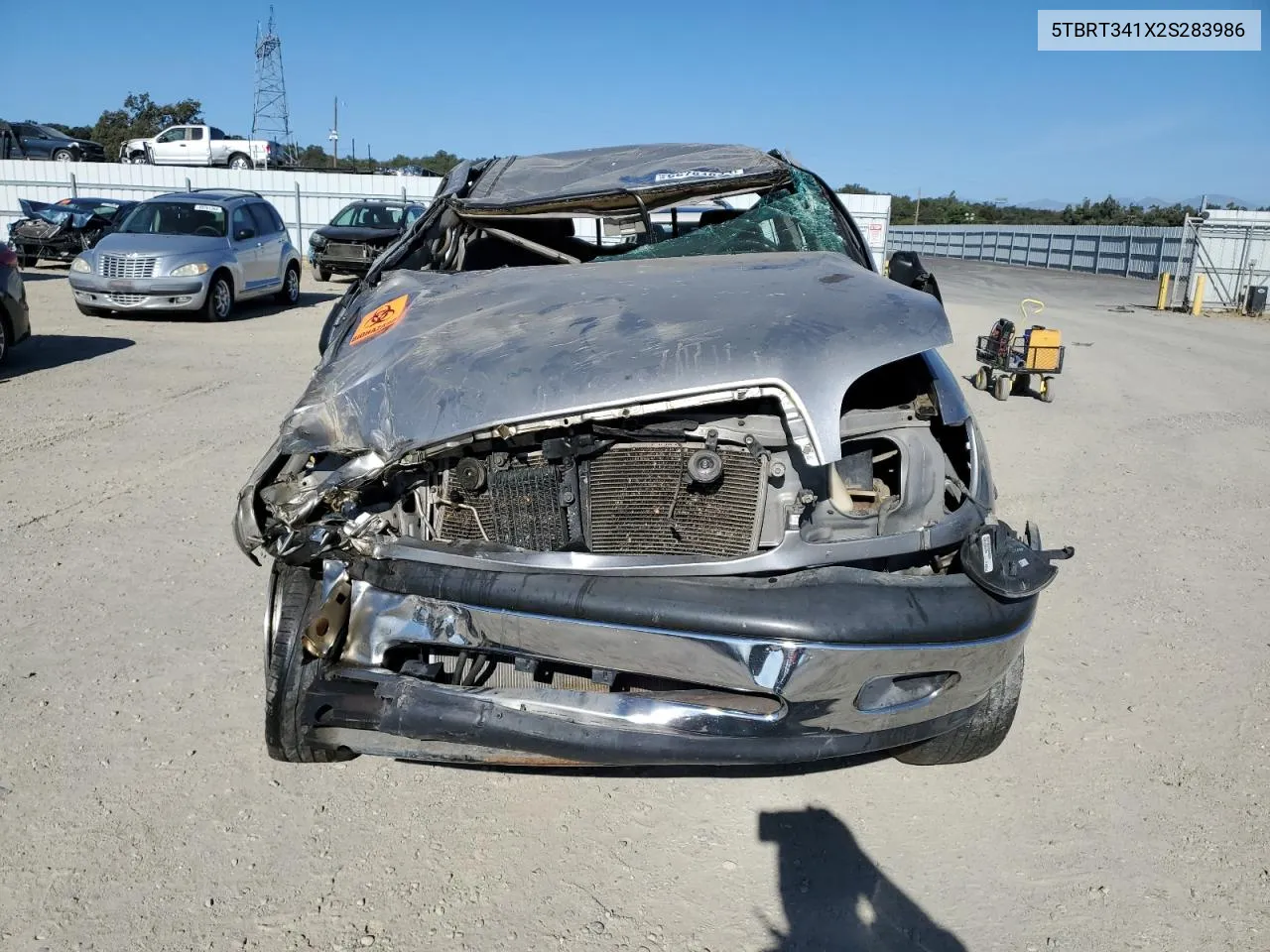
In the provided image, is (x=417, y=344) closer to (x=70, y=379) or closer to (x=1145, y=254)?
(x=70, y=379)

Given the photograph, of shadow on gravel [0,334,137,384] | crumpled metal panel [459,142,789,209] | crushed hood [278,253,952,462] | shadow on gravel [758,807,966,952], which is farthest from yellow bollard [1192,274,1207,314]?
shadow on gravel [758,807,966,952]

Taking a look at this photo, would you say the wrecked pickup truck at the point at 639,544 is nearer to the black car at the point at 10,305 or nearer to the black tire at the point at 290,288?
the black car at the point at 10,305

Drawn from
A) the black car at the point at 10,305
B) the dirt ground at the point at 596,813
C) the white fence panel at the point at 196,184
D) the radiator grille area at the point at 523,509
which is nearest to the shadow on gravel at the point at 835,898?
the dirt ground at the point at 596,813

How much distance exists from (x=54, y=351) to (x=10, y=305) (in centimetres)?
133

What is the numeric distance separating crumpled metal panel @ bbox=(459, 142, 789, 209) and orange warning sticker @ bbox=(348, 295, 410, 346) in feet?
2.69

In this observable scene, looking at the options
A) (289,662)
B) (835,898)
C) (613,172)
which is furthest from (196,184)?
(835,898)

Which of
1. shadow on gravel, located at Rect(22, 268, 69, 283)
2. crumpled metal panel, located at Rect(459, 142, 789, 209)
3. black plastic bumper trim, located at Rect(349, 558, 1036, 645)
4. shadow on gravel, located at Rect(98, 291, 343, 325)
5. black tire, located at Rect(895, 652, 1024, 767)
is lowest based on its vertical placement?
black tire, located at Rect(895, 652, 1024, 767)

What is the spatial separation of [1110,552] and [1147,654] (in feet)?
4.01

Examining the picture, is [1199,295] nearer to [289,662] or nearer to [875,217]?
[875,217]

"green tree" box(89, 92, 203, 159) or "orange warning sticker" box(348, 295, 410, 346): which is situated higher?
"green tree" box(89, 92, 203, 159)

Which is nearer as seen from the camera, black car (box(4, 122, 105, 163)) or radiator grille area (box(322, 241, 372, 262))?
radiator grille area (box(322, 241, 372, 262))

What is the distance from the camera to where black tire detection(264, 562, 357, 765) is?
2.59m

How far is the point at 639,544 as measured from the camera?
2.55m

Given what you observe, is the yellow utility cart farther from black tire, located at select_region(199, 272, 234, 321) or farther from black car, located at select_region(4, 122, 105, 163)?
black car, located at select_region(4, 122, 105, 163)
